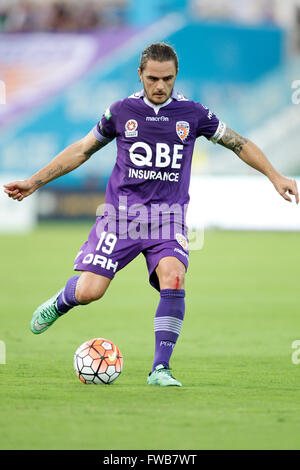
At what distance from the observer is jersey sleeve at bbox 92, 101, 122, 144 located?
6422 millimetres

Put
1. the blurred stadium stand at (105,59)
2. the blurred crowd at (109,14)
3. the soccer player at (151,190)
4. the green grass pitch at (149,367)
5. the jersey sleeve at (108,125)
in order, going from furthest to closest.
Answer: the blurred crowd at (109,14) < the blurred stadium stand at (105,59) < the jersey sleeve at (108,125) < the soccer player at (151,190) < the green grass pitch at (149,367)

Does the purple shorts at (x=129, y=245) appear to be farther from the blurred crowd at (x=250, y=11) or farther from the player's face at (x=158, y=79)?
the blurred crowd at (x=250, y=11)

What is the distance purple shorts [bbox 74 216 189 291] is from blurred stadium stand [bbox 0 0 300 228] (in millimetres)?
23468

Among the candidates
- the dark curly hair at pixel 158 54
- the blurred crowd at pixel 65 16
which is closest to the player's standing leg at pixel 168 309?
the dark curly hair at pixel 158 54

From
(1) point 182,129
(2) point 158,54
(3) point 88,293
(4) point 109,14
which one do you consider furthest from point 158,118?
(4) point 109,14

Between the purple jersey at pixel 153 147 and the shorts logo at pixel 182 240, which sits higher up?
the purple jersey at pixel 153 147

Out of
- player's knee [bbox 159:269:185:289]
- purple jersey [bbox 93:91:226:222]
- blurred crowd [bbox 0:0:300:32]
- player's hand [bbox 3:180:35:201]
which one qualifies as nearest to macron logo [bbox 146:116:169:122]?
purple jersey [bbox 93:91:226:222]

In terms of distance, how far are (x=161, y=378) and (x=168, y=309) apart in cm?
47

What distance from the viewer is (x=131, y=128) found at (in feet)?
20.9

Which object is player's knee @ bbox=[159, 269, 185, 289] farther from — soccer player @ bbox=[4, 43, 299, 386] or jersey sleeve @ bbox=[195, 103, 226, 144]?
jersey sleeve @ bbox=[195, 103, 226, 144]

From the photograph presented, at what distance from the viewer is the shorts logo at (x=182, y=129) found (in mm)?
6336

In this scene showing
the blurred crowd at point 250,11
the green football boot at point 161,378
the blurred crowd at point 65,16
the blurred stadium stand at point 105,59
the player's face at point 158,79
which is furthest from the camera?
the blurred crowd at point 65,16

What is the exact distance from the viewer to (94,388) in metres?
5.97

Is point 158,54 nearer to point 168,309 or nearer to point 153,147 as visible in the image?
point 153,147
